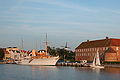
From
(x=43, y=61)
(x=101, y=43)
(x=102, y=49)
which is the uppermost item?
(x=101, y=43)

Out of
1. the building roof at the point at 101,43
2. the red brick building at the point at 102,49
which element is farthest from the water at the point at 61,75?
the building roof at the point at 101,43

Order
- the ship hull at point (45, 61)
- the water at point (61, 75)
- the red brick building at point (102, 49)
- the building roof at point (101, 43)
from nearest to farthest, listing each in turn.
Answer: the water at point (61, 75) → the ship hull at point (45, 61) → the red brick building at point (102, 49) → the building roof at point (101, 43)

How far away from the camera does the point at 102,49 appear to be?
104625mm

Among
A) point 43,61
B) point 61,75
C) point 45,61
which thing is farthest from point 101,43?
point 61,75

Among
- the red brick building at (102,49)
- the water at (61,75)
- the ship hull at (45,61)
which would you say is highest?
the red brick building at (102,49)

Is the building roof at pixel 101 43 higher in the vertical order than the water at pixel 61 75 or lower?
higher

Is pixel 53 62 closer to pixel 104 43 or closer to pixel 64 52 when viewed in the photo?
pixel 104 43

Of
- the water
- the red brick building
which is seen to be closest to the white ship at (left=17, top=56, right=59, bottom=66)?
the red brick building

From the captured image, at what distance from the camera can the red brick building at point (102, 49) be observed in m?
96.1

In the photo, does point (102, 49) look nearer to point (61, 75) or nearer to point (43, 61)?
point (43, 61)

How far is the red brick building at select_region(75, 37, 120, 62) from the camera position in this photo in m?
96.1

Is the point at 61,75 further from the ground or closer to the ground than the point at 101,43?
closer to the ground

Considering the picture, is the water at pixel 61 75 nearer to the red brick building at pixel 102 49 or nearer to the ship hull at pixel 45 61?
the ship hull at pixel 45 61

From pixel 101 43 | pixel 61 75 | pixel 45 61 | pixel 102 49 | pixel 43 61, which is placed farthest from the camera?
pixel 101 43
